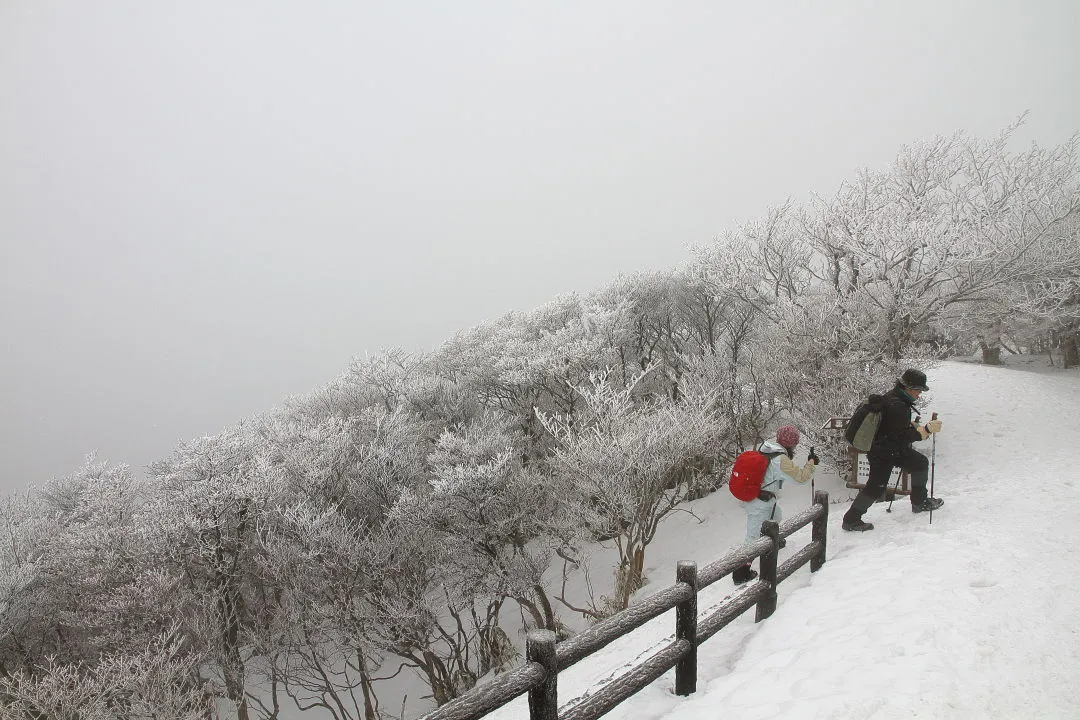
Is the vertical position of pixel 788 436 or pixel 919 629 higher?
pixel 788 436

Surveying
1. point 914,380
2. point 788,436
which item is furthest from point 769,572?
point 914,380

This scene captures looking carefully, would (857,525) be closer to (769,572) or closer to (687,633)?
(769,572)

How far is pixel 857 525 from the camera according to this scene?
8109mm

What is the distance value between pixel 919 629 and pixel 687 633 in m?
2.24

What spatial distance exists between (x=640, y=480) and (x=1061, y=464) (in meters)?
8.94

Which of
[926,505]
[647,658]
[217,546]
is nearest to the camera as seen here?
[647,658]

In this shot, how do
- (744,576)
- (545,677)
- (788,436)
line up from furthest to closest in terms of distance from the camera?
(744,576)
(788,436)
(545,677)

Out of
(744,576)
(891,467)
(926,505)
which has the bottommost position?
(744,576)

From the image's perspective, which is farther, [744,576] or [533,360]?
[533,360]

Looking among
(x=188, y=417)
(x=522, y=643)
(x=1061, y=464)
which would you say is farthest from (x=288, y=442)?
(x=188, y=417)

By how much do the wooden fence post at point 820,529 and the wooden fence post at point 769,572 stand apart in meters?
1.24

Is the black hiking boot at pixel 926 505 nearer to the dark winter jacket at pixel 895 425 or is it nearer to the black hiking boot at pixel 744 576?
the dark winter jacket at pixel 895 425

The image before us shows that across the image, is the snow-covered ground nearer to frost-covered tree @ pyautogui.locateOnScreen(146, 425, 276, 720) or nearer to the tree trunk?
frost-covered tree @ pyautogui.locateOnScreen(146, 425, 276, 720)

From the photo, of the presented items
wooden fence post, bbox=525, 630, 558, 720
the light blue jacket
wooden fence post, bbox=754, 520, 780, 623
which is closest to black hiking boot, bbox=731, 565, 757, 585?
the light blue jacket
